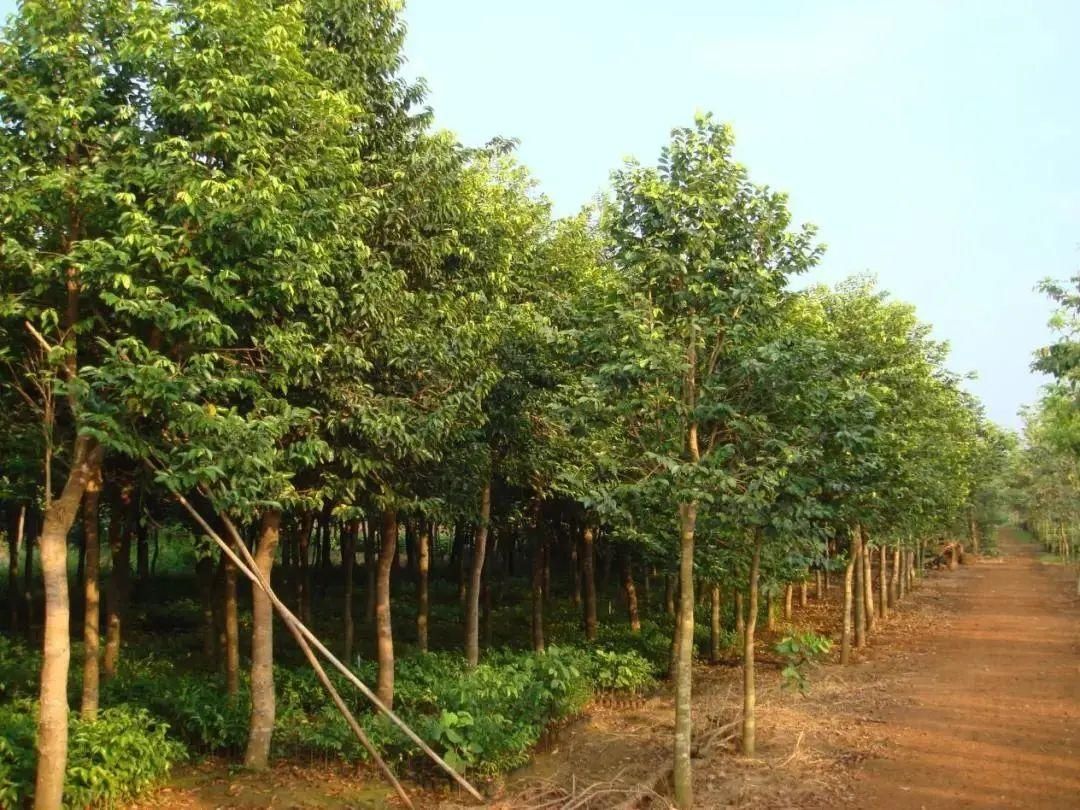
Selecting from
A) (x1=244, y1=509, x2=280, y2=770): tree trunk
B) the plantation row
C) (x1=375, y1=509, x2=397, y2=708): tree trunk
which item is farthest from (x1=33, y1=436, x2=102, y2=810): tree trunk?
(x1=375, y1=509, x2=397, y2=708): tree trunk

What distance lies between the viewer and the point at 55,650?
27.6 feet

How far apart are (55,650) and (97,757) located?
6.60 ft

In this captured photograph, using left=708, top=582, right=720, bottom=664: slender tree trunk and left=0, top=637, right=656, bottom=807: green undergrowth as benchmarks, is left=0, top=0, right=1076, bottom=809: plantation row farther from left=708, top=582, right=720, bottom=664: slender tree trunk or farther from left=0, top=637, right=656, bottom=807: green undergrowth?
left=708, top=582, right=720, bottom=664: slender tree trunk

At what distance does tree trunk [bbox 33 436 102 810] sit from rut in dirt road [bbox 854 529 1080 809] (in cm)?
865

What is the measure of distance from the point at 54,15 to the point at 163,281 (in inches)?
107

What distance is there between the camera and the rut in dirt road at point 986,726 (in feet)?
34.6

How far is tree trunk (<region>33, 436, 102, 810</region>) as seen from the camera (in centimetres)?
830

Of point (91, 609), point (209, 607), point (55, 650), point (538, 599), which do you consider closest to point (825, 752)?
point (538, 599)

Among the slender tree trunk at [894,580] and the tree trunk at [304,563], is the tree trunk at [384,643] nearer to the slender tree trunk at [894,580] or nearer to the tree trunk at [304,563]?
the tree trunk at [304,563]

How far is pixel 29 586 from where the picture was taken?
21.5 meters

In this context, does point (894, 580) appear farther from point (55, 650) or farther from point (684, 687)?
point (55, 650)

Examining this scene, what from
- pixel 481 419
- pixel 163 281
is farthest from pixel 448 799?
pixel 163 281

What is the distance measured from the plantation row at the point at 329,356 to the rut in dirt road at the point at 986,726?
2.08 metres

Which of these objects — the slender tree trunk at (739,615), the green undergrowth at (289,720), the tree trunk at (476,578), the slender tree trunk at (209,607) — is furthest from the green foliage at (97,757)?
the slender tree trunk at (739,615)
